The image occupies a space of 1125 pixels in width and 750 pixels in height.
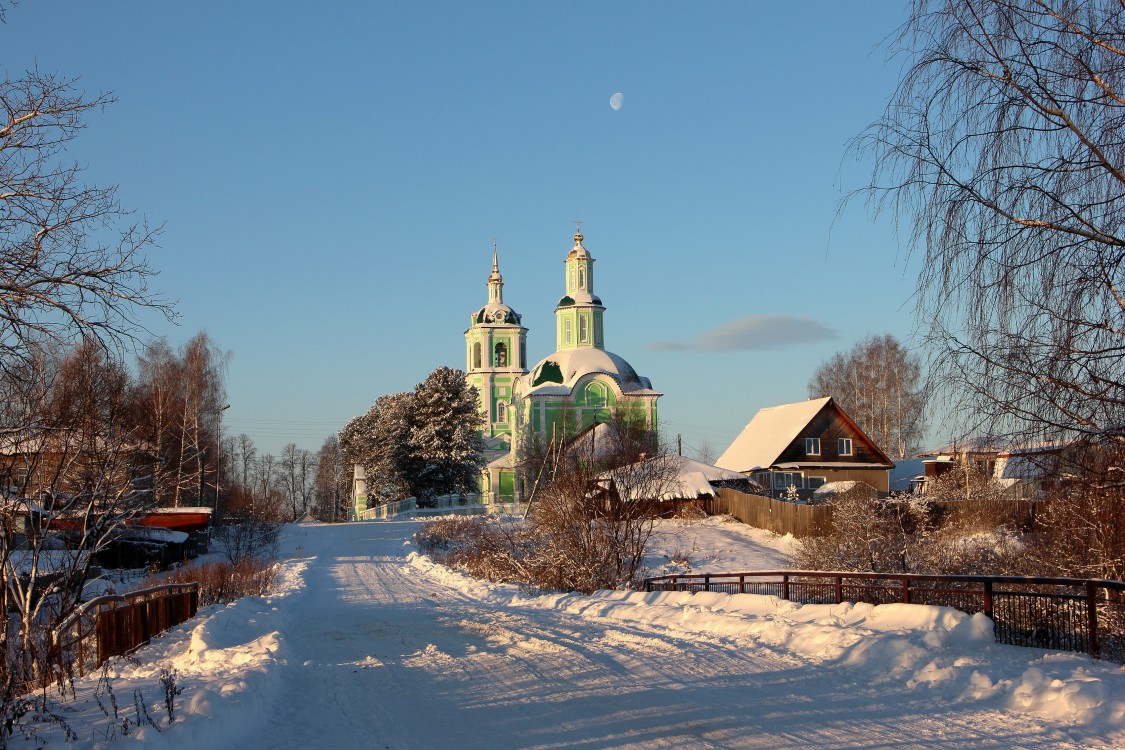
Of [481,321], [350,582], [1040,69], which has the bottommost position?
[350,582]

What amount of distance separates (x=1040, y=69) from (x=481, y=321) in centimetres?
9557

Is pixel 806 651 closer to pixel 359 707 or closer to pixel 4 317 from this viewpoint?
pixel 359 707

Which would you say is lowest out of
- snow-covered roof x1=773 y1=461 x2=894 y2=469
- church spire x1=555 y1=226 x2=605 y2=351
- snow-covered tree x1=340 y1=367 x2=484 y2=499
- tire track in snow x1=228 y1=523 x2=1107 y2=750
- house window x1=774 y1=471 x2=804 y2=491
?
tire track in snow x1=228 y1=523 x2=1107 y2=750

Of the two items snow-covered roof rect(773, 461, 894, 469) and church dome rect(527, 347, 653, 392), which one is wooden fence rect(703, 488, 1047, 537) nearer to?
snow-covered roof rect(773, 461, 894, 469)

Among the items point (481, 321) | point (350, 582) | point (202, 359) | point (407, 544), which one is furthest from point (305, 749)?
point (481, 321)

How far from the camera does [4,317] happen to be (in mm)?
8195

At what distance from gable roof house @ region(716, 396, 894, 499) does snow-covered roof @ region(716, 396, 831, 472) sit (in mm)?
59

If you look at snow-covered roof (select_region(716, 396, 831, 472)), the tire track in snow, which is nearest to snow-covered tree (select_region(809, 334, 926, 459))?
snow-covered roof (select_region(716, 396, 831, 472))

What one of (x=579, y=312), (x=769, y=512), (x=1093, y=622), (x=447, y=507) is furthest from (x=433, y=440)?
(x=1093, y=622)

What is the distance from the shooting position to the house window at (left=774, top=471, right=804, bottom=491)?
58.2m

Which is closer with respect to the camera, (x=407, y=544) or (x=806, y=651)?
(x=806, y=651)

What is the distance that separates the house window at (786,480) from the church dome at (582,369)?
24.7 m

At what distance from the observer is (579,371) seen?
82.8 meters

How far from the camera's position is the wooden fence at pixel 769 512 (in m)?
41.2
